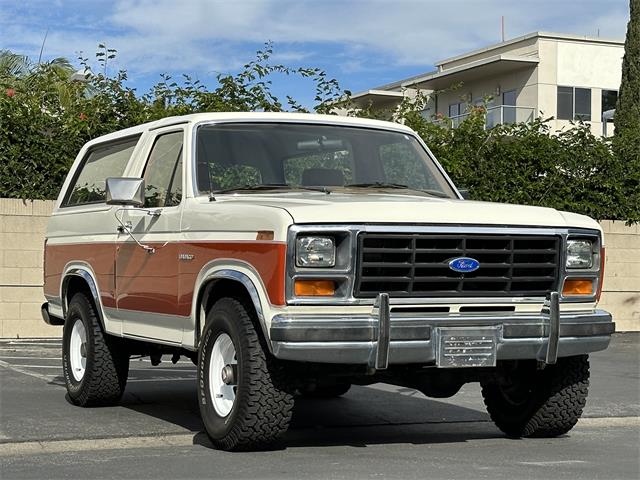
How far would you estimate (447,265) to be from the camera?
734 cm

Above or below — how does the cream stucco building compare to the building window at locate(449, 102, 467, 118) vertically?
above

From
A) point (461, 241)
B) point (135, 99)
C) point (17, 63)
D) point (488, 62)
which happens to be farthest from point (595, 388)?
point (488, 62)

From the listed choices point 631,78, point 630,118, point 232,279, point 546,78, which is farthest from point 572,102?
point 232,279

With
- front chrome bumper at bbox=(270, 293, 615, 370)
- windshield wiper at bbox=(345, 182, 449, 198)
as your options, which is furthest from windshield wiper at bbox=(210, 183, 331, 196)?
front chrome bumper at bbox=(270, 293, 615, 370)

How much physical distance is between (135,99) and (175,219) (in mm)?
9127

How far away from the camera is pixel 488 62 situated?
156 ft

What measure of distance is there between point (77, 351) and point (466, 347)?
403cm

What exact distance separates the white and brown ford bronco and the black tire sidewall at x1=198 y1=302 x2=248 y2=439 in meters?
0.01

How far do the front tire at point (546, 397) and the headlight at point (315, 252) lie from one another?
164 centimetres

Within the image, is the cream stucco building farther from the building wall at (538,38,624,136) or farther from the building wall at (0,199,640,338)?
the building wall at (0,199,640,338)

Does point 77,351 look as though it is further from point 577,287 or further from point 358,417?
point 577,287

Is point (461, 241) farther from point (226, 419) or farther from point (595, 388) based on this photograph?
point (595, 388)

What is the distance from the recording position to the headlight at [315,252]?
7023 mm

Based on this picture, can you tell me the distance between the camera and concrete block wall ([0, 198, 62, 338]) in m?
16.4
